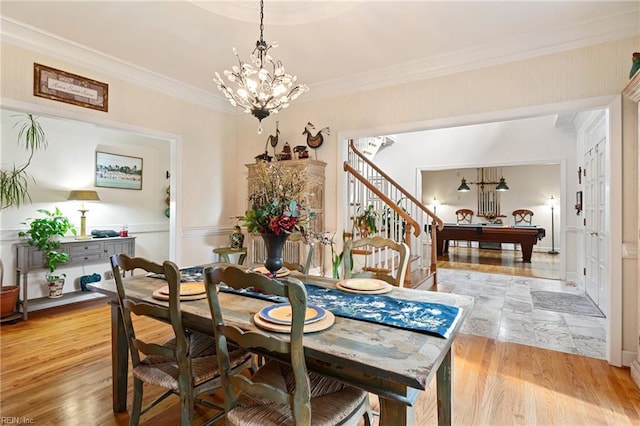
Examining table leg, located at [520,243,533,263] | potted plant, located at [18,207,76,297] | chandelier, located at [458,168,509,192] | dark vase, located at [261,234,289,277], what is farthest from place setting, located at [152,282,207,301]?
chandelier, located at [458,168,509,192]

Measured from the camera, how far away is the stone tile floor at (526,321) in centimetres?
306

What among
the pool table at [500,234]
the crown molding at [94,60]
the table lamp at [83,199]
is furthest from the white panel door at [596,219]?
the table lamp at [83,199]

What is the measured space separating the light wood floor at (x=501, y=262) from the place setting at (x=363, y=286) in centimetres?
552

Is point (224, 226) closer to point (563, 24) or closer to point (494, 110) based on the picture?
point (494, 110)

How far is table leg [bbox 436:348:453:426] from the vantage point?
157 centimetres

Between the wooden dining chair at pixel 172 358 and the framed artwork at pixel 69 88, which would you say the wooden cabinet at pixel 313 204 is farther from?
the wooden dining chair at pixel 172 358

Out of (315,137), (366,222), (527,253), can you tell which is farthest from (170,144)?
(527,253)

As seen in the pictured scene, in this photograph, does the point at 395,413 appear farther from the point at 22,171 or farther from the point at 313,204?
the point at 22,171

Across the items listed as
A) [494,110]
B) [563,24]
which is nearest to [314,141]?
[494,110]

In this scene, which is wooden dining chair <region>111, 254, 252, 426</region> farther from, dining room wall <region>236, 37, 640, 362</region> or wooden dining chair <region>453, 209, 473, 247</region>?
wooden dining chair <region>453, 209, 473, 247</region>

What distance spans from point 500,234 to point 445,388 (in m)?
6.89

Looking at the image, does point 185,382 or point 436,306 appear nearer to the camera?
point 185,382

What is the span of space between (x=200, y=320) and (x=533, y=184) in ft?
36.4

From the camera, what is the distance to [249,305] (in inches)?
65.2
